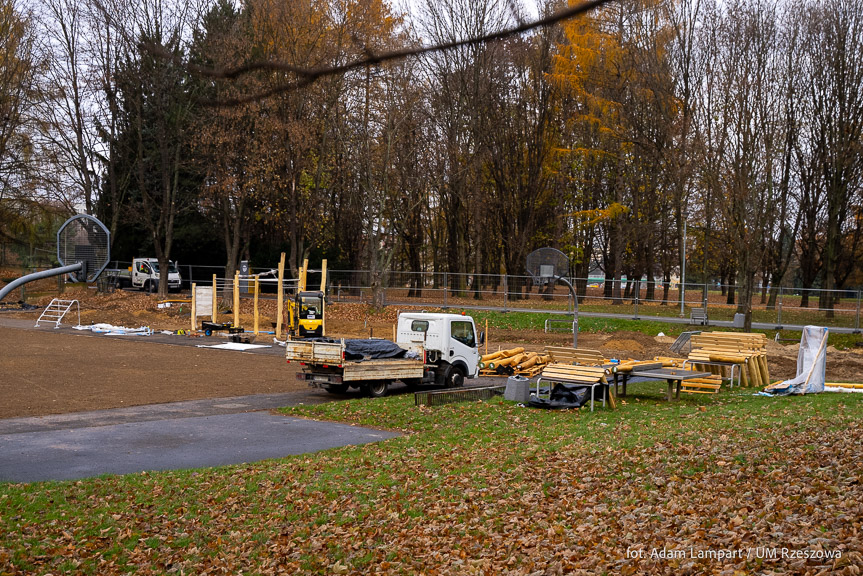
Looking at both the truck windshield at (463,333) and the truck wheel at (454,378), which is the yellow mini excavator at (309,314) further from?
the truck wheel at (454,378)

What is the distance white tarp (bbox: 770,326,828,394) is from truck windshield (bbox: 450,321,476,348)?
26.2ft

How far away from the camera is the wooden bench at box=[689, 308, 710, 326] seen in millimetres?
34875

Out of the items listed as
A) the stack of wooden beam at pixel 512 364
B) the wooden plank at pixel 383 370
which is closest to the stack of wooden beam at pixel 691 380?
the stack of wooden beam at pixel 512 364

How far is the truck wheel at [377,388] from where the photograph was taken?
19.7 m

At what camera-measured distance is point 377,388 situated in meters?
19.7

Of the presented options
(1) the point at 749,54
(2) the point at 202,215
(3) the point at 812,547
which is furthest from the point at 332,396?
(2) the point at 202,215

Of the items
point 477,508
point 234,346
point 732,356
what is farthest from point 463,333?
point 477,508

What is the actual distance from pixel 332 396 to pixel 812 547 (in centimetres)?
1483

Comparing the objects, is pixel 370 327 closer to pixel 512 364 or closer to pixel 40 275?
pixel 512 364

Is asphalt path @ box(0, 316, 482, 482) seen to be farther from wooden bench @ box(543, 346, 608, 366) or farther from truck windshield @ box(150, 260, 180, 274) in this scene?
truck windshield @ box(150, 260, 180, 274)

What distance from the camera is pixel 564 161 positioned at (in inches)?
1907

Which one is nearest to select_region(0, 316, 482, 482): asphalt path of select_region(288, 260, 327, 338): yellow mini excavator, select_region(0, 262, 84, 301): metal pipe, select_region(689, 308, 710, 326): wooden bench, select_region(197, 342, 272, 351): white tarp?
select_region(0, 262, 84, 301): metal pipe

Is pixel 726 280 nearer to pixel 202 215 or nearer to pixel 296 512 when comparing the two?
pixel 202 215

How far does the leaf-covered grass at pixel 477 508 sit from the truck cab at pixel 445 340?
854 cm
